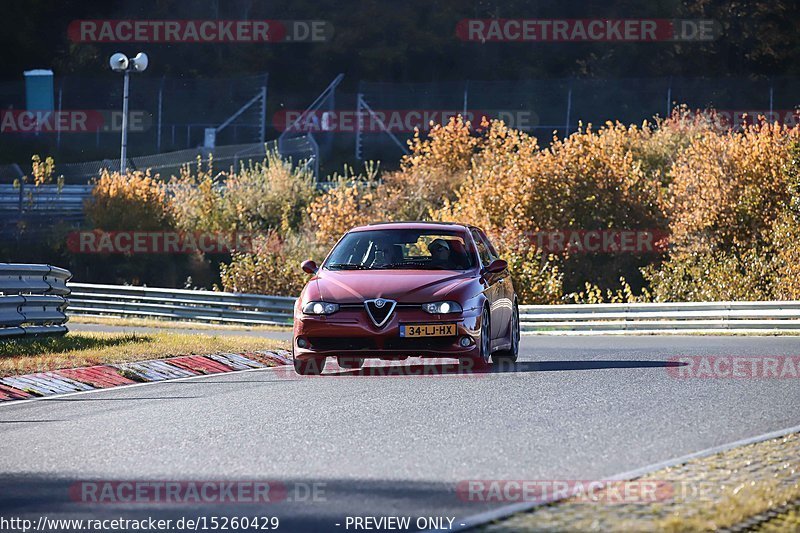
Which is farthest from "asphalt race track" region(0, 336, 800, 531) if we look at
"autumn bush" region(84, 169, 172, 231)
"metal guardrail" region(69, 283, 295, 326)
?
"autumn bush" region(84, 169, 172, 231)

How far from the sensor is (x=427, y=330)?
1402 centimetres

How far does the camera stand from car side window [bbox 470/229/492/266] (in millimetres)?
15997

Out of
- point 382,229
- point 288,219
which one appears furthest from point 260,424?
point 288,219

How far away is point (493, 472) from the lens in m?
8.11

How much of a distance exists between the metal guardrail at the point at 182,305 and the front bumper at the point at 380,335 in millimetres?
20465

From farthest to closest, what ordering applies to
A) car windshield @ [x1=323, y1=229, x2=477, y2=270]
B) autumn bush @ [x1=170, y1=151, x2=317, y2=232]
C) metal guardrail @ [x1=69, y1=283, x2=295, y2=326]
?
autumn bush @ [x1=170, y1=151, x2=317, y2=232], metal guardrail @ [x1=69, y1=283, x2=295, y2=326], car windshield @ [x1=323, y1=229, x2=477, y2=270]

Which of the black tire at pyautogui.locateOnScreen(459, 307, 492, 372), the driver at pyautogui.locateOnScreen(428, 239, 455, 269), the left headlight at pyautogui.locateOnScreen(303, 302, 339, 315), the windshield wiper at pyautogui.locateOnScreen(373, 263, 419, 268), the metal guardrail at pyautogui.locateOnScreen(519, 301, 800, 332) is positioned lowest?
the metal guardrail at pyautogui.locateOnScreen(519, 301, 800, 332)

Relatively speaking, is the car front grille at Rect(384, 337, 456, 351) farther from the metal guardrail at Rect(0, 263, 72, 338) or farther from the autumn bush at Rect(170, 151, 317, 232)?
the autumn bush at Rect(170, 151, 317, 232)

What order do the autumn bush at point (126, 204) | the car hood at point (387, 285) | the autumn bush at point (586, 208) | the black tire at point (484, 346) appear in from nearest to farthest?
the car hood at point (387, 285) < the black tire at point (484, 346) < the autumn bush at point (586, 208) < the autumn bush at point (126, 204)

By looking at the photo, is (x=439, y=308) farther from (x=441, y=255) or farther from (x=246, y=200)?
(x=246, y=200)

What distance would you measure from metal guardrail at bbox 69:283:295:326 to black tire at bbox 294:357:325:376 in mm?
19551

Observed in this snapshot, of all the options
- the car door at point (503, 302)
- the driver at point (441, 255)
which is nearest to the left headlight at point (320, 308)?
the driver at point (441, 255)

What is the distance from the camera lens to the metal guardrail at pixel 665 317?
27.0 m

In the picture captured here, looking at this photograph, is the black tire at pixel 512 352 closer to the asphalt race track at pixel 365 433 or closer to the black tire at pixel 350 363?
the asphalt race track at pixel 365 433
